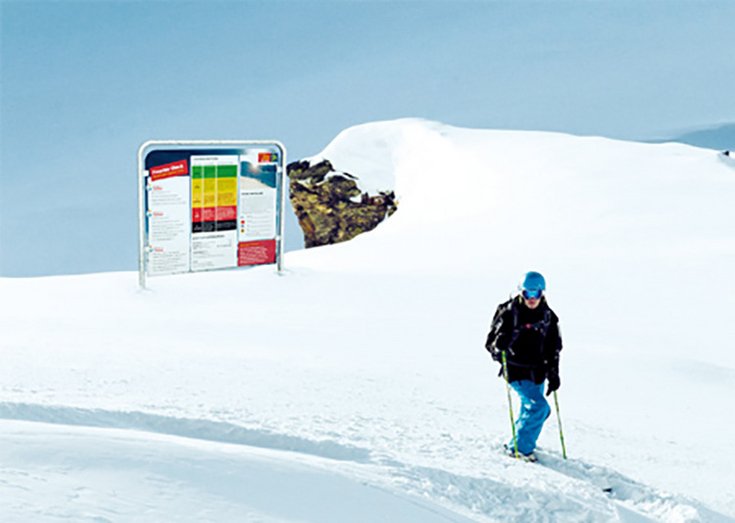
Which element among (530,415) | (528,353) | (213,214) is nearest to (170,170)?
(213,214)

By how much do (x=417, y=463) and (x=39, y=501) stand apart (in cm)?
218

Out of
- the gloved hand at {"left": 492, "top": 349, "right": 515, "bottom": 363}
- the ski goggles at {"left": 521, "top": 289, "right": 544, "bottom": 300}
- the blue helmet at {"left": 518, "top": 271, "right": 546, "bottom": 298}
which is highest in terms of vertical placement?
the blue helmet at {"left": 518, "top": 271, "right": 546, "bottom": 298}

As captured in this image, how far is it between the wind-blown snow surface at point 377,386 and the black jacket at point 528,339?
2.09 ft

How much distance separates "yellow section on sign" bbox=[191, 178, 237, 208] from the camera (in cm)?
1105

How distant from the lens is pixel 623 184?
19906mm

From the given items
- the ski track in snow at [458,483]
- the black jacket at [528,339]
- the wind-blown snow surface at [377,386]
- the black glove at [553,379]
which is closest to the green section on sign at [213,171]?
the wind-blown snow surface at [377,386]

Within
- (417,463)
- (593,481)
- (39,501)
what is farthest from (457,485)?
(39,501)

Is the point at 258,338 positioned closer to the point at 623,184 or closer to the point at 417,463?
the point at 417,463

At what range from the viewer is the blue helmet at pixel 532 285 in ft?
17.7

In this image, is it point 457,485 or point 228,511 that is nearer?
point 228,511

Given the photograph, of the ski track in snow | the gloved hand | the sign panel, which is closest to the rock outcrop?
the sign panel

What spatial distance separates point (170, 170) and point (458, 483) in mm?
7280

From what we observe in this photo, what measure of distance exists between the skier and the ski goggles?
60 mm

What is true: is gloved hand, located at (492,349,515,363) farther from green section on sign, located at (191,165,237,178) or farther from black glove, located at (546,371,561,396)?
green section on sign, located at (191,165,237,178)
